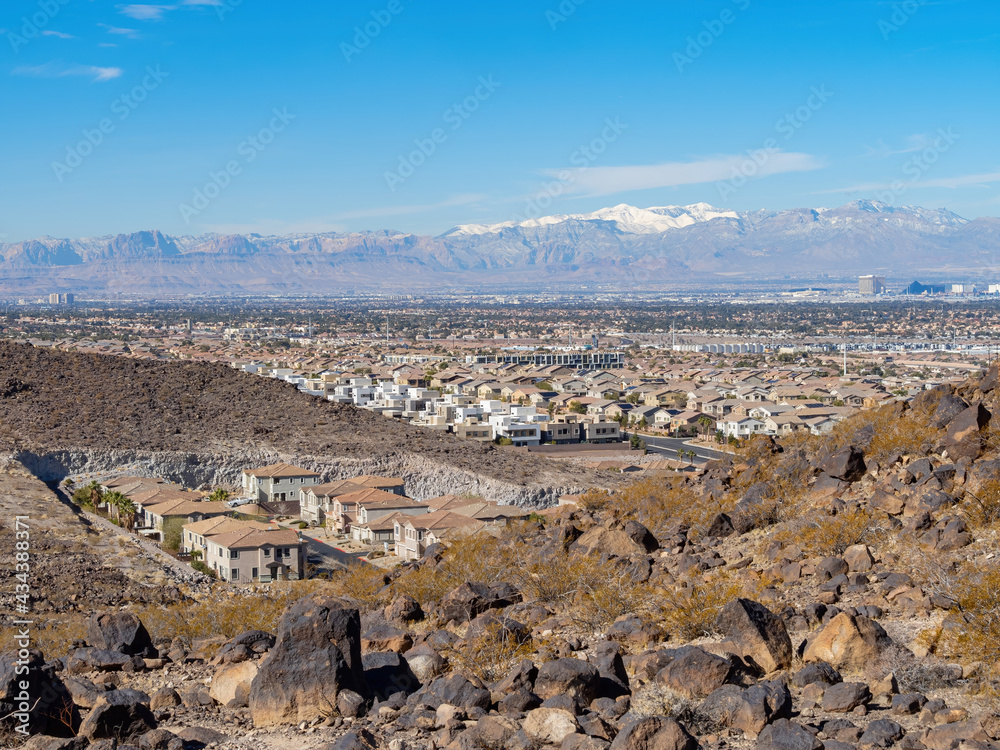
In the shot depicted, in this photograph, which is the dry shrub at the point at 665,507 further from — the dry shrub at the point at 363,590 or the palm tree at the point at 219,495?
the palm tree at the point at 219,495

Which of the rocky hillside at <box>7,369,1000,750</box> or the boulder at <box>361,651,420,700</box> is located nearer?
the rocky hillside at <box>7,369,1000,750</box>

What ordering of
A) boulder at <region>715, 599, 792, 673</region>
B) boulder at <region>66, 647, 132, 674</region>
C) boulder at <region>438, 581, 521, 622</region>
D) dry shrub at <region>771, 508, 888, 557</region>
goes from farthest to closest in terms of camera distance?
dry shrub at <region>771, 508, 888, 557</region>
boulder at <region>438, 581, 521, 622</region>
boulder at <region>66, 647, 132, 674</region>
boulder at <region>715, 599, 792, 673</region>

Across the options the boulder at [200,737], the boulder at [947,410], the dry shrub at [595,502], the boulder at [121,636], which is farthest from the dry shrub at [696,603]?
the dry shrub at [595,502]

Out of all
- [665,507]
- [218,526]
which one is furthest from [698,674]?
[218,526]

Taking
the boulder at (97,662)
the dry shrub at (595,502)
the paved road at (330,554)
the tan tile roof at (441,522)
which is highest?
the boulder at (97,662)

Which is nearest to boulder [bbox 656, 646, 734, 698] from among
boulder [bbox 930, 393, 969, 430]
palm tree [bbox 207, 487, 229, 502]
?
boulder [bbox 930, 393, 969, 430]

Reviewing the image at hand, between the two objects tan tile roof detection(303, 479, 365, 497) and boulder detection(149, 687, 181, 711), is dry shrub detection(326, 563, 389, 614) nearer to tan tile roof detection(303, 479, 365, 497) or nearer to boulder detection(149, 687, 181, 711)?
boulder detection(149, 687, 181, 711)

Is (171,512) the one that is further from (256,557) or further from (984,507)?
(984,507)
